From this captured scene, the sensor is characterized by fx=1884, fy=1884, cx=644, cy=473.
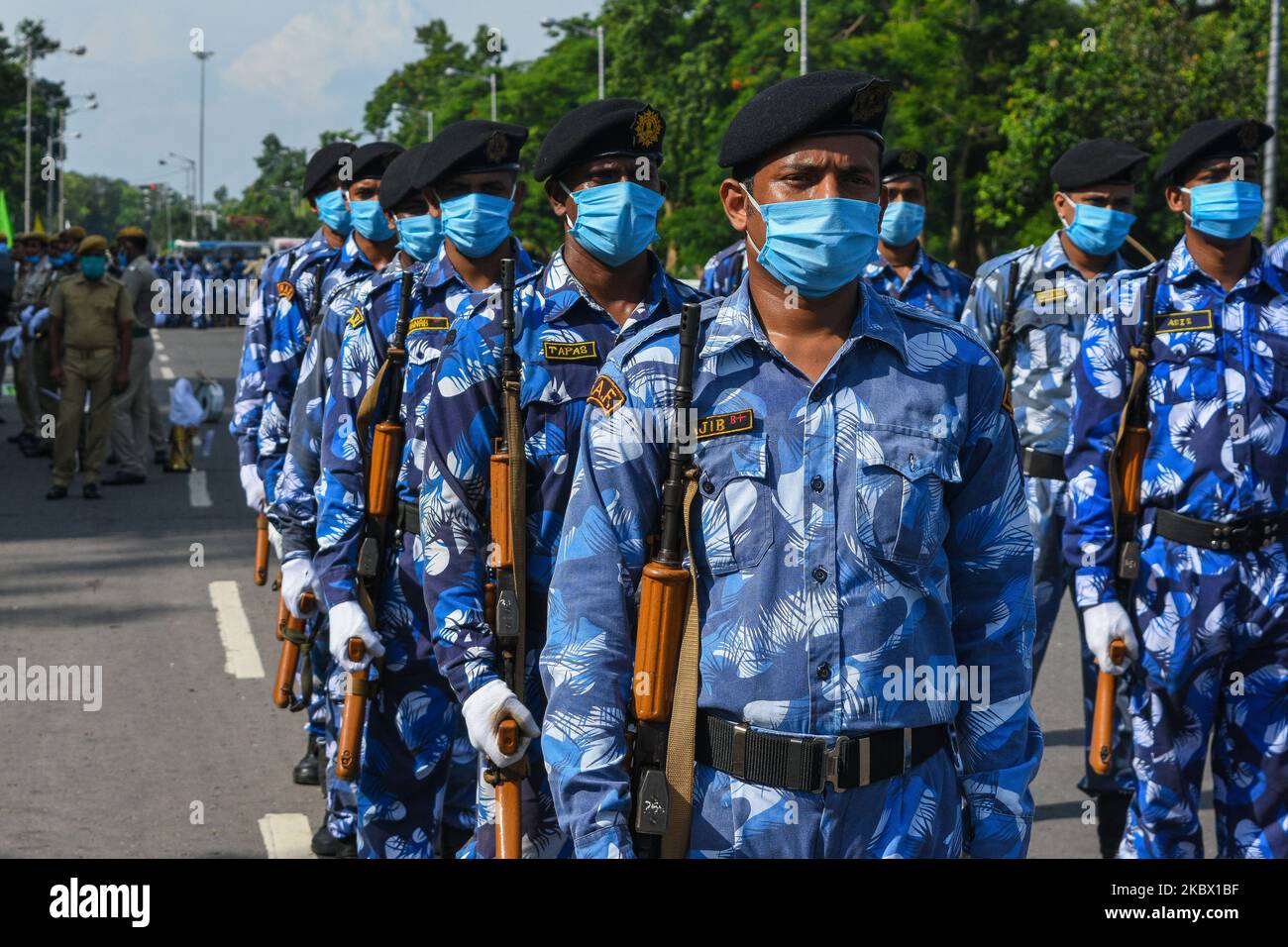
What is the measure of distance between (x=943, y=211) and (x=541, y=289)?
39883 millimetres

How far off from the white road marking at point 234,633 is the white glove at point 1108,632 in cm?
484

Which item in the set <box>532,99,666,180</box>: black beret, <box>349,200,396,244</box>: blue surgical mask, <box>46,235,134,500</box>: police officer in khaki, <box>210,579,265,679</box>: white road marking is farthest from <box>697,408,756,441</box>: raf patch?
<box>46,235,134,500</box>: police officer in khaki

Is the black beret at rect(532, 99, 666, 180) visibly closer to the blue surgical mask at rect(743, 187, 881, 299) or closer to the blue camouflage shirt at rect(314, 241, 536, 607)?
the blue camouflage shirt at rect(314, 241, 536, 607)

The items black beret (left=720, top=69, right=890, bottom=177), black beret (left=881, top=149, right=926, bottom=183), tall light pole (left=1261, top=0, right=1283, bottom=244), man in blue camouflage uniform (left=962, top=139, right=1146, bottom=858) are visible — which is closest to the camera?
black beret (left=720, top=69, right=890, bottom=177)

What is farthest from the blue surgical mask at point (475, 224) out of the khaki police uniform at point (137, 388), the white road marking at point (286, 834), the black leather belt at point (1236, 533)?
the khaki police uniform at point (137, 388)

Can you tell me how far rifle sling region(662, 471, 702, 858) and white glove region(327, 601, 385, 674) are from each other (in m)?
2.21

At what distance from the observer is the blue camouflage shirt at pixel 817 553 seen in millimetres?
2963

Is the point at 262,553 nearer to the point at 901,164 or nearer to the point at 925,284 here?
the point at 925,284

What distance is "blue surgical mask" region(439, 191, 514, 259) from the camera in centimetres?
532

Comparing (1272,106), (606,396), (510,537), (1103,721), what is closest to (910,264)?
(1103,721)

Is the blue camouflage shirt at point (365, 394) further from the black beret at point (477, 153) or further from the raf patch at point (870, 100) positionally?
the raf patch at point (870, 100)

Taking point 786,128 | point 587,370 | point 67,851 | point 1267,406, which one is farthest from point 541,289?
point 67,851

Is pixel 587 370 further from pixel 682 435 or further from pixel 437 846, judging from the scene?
pixel 437 846

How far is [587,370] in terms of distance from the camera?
4320 millimetres
